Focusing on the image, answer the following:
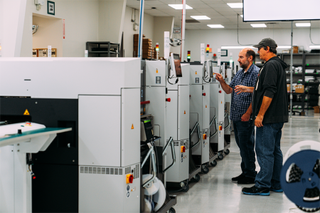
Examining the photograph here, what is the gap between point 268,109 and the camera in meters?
3.90

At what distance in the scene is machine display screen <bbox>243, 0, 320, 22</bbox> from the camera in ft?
25.1

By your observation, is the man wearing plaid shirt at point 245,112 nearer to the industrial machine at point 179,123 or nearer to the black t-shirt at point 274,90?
the black t-shirt at point 274,90

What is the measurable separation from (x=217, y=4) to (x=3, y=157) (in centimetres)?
994

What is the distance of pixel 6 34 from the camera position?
6.33 metres

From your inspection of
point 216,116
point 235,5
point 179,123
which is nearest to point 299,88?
point 235,5

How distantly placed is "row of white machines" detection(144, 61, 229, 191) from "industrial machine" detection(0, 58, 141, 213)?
82 cm

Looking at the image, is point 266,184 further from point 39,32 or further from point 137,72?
point 39,32

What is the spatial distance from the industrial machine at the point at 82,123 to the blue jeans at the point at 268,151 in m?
1.67

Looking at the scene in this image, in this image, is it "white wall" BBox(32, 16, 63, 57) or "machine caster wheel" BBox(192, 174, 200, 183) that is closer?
"machine caster wheel" BBox(192, 174, 200, 183)

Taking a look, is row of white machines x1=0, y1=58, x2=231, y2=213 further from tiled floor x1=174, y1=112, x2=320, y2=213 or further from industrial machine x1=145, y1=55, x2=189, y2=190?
tiled floor x1=174, y1=112, x2=320, y2=213

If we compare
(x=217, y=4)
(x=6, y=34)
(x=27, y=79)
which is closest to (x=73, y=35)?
(x=6, y=34)

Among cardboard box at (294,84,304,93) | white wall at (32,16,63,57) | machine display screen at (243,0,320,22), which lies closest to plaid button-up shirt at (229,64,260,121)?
machine display screen at (243,0,320,22)

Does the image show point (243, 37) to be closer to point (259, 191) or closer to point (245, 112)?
point (245, 112)

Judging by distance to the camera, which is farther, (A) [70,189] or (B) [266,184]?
(B) [266,184]
